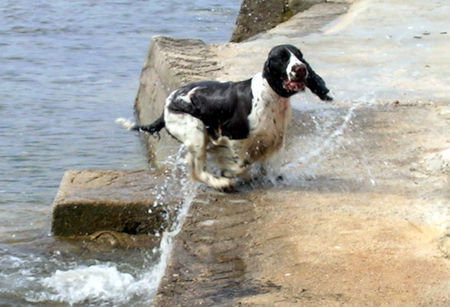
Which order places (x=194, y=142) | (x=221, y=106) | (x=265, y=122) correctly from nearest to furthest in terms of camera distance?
(x=265, y=122)
(x=221, y=106)
(x=194, y=142)

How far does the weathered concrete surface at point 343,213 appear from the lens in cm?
418

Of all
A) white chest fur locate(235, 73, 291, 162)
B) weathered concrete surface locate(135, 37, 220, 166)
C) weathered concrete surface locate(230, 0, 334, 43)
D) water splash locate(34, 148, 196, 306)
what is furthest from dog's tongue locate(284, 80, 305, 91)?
weathered concrete surface locate(230, 0, 334, 43)

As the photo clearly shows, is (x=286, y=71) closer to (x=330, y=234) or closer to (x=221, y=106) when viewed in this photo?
(x=221, y=106)

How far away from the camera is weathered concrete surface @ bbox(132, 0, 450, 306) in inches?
165

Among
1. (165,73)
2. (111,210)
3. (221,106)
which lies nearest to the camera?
(221,106)

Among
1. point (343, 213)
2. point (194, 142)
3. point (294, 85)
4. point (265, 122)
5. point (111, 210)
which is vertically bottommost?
point (111, 210)

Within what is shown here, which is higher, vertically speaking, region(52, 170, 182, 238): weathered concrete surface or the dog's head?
the dog's head

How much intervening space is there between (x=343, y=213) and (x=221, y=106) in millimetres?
996

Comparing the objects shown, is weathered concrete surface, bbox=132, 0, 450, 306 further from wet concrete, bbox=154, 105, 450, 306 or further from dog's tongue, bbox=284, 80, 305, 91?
dog's tongue, bbox=284, 80, 305, 91

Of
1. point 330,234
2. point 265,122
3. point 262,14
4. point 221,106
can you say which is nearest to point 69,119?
point 262,14

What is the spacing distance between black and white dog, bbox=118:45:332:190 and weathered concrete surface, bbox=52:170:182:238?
39 centimetres

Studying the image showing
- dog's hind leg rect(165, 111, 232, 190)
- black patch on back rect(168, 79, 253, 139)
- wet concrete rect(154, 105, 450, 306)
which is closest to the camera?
wet concrete rect(154, 105, 450, 306)

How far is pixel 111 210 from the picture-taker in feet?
19.5

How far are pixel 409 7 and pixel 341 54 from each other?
253cm
